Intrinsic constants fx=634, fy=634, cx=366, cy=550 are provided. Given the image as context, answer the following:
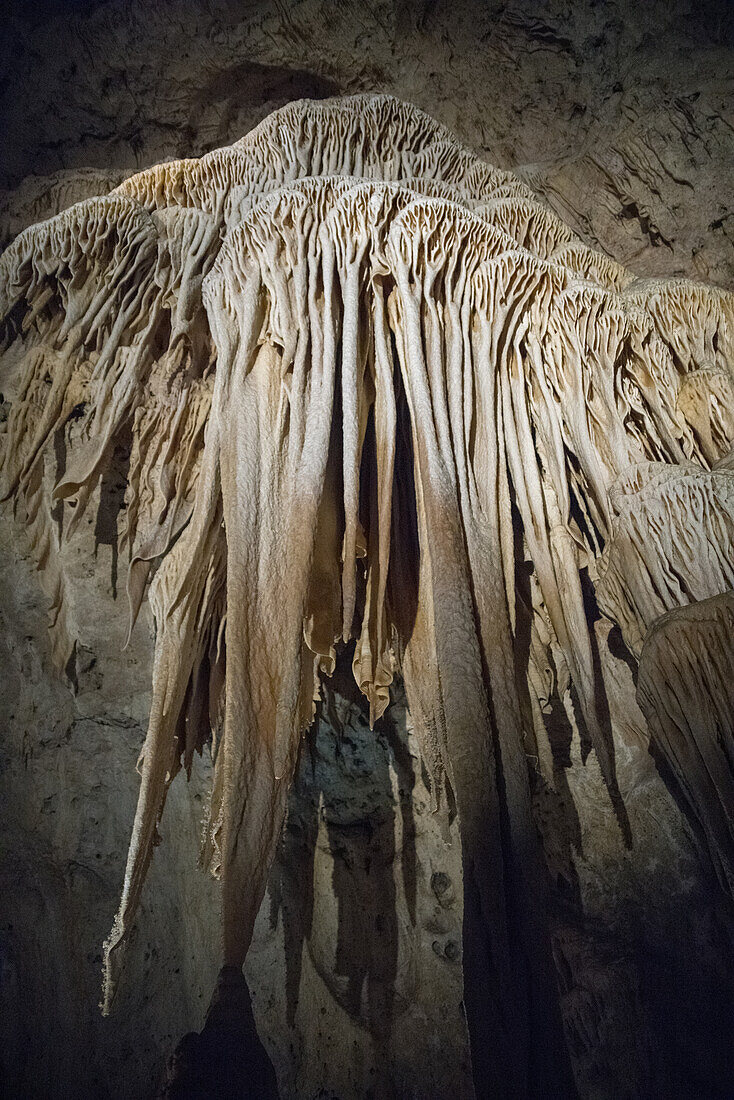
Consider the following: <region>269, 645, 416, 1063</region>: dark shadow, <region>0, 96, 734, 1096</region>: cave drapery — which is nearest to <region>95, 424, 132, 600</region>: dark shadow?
<region>0, 96, 734, 1096</region>: cave drapery

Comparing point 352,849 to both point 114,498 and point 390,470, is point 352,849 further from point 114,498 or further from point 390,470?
point 114,498

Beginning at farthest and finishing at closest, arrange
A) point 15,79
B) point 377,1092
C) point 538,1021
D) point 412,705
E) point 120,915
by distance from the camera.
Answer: point 15,79 → point 377,1092 → point 412,705 → point 120,915 → point 538,1021

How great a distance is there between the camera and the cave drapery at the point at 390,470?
1462mm

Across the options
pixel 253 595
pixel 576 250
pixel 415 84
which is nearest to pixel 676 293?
pixel 576 250

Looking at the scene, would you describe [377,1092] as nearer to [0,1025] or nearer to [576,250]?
[0,1025]

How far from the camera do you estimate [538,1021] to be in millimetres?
1236

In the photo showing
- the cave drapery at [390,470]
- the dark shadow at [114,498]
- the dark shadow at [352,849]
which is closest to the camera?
the cave drapery at [390,470]

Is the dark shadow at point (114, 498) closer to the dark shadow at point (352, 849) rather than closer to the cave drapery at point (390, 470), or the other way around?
the cave drapery at point (390, 470)

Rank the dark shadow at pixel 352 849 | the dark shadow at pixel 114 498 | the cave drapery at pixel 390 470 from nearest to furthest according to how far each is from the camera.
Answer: the cave drapery at pixel 390 470 → the dark shadow at pixel 352 849 → the dark shadow at pixel 114 498

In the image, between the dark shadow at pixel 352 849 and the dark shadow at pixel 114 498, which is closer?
the dark shadow at pixel 352 849

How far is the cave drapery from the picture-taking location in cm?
146

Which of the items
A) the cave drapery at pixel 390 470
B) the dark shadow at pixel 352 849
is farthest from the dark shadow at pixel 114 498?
the dark shadow at pixel 352 849

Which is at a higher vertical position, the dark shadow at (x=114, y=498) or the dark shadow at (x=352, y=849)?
the dark shadow at (x=114, y=498)

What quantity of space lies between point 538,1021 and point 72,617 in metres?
2.15
